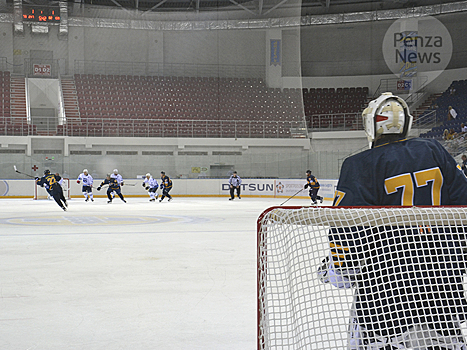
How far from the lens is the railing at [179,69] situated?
30938 millimetres

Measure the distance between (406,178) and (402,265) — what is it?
0.31m

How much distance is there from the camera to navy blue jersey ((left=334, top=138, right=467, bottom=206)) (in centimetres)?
185

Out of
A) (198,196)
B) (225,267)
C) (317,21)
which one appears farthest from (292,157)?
(225,267)

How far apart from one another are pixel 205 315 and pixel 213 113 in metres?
25.9

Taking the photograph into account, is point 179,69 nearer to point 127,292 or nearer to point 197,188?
point 197,188

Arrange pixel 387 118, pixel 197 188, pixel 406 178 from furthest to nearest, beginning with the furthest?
pixel 197 188
pixel 387 118
pixel 406 178

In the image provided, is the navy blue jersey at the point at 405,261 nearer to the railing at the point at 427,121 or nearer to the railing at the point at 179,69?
the railing at the point at 427,121

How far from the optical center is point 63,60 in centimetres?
3038

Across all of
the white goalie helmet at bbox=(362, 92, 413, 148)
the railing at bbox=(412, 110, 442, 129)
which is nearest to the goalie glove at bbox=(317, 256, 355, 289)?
the white goalie helmet at bbox=(362, 92, 413, 148)

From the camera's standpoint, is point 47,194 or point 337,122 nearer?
point 47,194

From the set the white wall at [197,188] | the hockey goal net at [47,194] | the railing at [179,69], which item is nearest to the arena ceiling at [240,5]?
the railing at [179,69]

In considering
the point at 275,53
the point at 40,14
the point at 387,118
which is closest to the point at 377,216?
the point at 387,118

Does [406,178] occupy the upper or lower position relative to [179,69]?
lower

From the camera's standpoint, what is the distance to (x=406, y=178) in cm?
185
